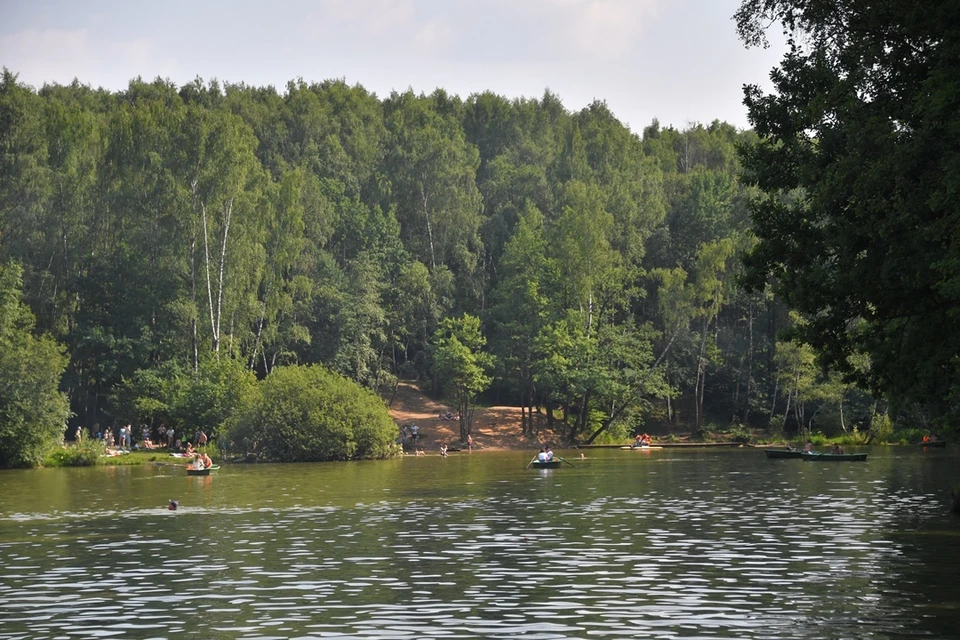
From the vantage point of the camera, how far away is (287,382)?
76000 mm

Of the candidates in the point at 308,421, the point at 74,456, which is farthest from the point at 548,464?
the point at 74,456

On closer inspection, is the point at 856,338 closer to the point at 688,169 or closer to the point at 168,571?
the point at 168,571

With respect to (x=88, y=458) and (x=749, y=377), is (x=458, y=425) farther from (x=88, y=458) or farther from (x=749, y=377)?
(x=88, y=458)

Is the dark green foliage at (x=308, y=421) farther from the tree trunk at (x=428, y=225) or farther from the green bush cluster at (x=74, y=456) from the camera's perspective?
the tree trunk at (x=428, y=225)

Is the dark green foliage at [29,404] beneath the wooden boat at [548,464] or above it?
above

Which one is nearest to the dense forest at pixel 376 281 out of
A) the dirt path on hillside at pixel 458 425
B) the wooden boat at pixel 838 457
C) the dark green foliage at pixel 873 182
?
the dirt path on hillside at pixel 458 425

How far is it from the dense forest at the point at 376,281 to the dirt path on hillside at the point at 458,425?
7.21 ft

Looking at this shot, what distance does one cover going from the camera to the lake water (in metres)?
21.4

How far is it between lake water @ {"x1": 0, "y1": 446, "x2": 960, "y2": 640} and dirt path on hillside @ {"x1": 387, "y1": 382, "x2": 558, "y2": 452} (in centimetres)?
3521

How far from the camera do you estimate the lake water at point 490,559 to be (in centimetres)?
2141

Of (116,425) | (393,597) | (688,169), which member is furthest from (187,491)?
(688,169)

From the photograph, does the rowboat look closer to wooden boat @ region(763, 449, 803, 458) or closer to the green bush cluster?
wooden boat @ region(763, 449, 803, 458)

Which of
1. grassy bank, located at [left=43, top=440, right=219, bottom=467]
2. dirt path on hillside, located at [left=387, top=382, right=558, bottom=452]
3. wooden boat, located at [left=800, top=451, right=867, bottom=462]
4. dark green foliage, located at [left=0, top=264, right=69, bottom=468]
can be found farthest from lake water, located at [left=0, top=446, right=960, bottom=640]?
dirt path on hillside, located at [left=387, top=382, right=558, bottom=452]

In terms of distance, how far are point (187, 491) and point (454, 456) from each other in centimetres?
3052
